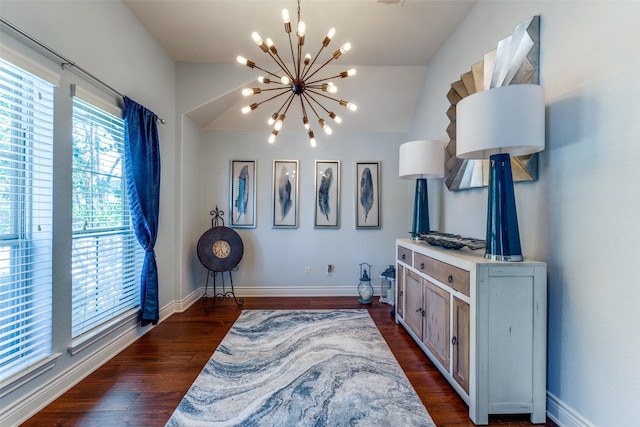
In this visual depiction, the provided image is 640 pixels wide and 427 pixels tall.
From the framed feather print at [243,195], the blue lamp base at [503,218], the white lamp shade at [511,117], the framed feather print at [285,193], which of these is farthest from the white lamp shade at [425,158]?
the framed feather print at [243,195]

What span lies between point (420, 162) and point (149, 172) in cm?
256

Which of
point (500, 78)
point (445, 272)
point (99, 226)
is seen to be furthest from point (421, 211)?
point (99, 226)

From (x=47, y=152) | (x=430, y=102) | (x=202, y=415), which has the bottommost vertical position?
(x=202, y=415)

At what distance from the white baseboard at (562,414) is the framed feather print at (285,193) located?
297 centimetres

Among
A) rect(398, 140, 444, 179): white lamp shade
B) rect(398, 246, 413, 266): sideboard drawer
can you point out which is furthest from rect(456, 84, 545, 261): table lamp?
rect(398, 246, 413, 266): sideboard drawer

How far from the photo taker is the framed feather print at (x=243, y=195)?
3.76 m

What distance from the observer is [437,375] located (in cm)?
197

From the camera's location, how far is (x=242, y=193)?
148 inches

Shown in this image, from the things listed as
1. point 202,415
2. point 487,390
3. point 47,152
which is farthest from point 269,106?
point 487,390

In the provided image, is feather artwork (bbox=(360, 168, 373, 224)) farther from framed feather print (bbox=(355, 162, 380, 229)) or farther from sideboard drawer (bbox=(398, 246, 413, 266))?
sideboard drawer (bbox=(398, 246, 413, 266))

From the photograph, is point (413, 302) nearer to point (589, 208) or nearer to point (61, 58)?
point (589, 208)

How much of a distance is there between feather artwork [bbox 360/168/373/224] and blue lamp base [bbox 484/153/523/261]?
2.23 m

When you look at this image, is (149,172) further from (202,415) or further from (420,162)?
(420,162)

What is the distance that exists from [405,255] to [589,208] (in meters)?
1.44
